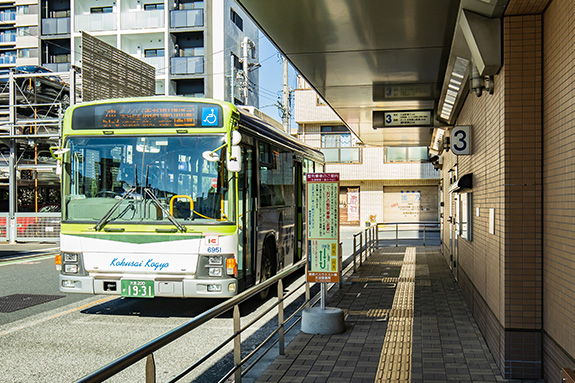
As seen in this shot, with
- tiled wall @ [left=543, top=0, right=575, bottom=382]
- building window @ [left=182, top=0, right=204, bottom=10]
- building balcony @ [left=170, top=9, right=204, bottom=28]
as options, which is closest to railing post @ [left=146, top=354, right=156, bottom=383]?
tiled wall @ [left=543, top=0, right=575, bottom=382]

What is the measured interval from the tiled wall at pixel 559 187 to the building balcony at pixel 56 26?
40651 millimetres

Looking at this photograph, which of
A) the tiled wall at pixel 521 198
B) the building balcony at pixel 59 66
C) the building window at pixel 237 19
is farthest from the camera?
the building window at pixel 237 19

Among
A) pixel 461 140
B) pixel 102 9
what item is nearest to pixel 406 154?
pixel 102 9

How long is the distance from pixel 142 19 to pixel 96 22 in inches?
131

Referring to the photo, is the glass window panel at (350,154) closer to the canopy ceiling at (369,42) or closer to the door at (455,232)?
the door at (455,232)

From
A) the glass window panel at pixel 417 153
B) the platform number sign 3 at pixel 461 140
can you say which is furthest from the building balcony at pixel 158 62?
the platform number sign 3 at pixel 461 140

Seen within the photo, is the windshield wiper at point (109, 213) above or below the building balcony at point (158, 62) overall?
below

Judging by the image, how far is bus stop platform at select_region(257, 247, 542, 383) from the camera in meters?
5.45

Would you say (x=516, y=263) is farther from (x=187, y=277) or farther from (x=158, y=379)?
(x=187, y=277)

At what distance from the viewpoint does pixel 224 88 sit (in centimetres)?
3947

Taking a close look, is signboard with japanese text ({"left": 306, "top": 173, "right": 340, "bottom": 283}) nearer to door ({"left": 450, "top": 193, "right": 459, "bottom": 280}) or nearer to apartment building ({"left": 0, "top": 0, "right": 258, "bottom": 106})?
door ({"left": 450, "top": 193, "right": 459, "bottom": 280})

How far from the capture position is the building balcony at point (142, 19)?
38344 millimetres

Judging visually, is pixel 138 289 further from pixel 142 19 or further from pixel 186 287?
pixel 142 19

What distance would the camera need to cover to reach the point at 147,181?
26.2ft
